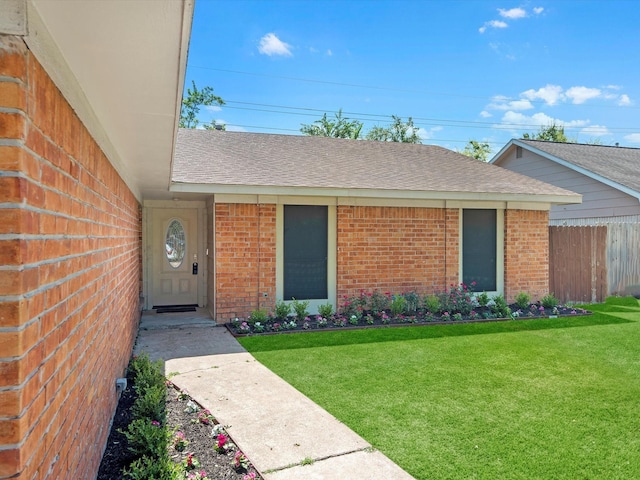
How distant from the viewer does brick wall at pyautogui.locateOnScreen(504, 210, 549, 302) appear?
10633 millimetres

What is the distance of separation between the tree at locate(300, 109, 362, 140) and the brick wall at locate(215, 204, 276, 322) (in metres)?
27.4

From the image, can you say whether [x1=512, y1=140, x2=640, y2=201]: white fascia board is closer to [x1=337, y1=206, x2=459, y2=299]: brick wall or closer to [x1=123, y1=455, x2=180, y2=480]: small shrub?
[x1=337, y1=206, x2=459, y2=299]: brick wall

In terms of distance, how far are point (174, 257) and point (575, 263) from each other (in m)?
10.0

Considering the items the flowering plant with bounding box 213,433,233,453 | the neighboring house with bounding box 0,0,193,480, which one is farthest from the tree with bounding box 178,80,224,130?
the neighboring house with bounding box 0,0,193,480

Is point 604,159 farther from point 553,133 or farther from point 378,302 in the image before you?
point 553,133

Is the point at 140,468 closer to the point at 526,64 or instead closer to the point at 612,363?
the point at 612,363

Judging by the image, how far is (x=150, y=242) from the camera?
33.8 ft

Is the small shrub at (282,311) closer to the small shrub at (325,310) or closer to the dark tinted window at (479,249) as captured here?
the small shrub at (325,310)

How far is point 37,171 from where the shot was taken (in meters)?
1.69

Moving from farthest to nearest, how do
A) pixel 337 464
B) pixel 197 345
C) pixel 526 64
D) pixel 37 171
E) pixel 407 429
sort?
pixel 526 64 < pixel 197 345 < pixel 407 429 < pixel 337 464 < pixel 37 171

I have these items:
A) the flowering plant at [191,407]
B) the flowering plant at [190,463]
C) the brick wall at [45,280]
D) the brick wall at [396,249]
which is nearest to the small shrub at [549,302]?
the brick wall at [396,249]

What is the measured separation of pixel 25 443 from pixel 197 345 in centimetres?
585

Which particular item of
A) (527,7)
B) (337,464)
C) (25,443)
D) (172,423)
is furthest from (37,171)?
(527,7)

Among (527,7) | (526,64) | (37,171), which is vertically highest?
(526,64)
